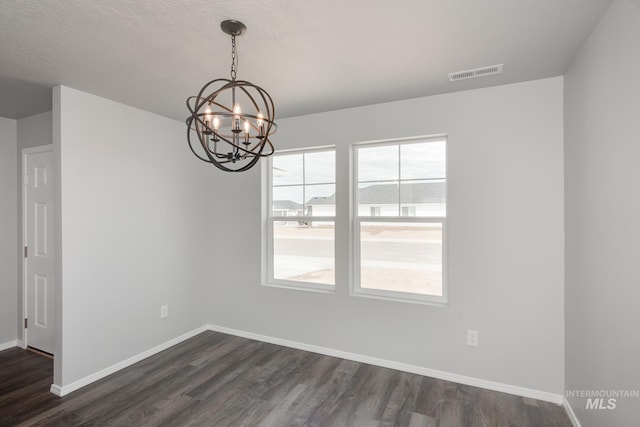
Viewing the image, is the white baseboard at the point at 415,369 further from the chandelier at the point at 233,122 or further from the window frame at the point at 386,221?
the chandelier at the point at 233,122

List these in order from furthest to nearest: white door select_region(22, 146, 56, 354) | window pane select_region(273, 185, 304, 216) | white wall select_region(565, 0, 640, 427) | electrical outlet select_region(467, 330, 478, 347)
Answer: window pane select_region(273, 185, 304, 216), white door select_region(22, 146, 56, 354), electrical outlet select_region(467, 330, 478, 347), white wall select_region(565, 0, 640, 427)

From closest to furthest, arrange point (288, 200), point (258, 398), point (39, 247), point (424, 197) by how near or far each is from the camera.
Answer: point (258, 398) → point (424, 197) → point (39, 247) → point (288, 200)

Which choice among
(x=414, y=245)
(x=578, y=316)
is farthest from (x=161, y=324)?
(x=578, y=316)

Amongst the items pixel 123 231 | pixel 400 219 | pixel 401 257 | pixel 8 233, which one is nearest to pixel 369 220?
pixel 400 219

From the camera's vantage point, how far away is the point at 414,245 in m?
3.14

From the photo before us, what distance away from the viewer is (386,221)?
10.6ft

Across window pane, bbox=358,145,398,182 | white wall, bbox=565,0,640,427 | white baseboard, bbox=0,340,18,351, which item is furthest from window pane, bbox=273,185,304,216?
white baseboard, bbox=0,340,18,351

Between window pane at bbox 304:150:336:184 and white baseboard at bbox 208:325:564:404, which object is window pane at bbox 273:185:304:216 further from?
white baseboard at bbox 208:325:564:404

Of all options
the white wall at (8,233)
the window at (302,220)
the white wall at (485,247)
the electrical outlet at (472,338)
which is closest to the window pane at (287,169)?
the window at (302,220)

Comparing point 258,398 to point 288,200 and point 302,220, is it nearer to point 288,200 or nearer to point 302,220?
point 302,220

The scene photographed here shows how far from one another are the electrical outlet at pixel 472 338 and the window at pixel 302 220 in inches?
54.5

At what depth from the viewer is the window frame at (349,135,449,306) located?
2992 mm

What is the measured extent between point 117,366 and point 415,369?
2840 mm

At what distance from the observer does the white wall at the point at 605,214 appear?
1.47 m
